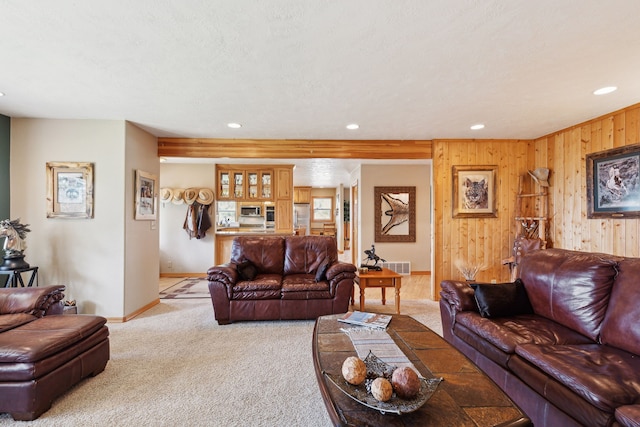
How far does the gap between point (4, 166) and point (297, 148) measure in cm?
370

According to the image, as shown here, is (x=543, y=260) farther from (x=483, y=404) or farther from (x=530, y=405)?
(x=483, y=404)

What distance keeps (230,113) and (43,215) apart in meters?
2.69

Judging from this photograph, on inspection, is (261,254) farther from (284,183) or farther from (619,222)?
(619,222)

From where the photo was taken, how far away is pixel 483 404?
1241 mm

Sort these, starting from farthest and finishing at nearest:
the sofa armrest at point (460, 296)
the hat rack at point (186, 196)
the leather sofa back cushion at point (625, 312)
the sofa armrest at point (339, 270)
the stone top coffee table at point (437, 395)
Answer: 1. the hat rack at point (186, 196)
2. the sofa armrest at point (339, 270)
3. the sofa armrest at point (460, 296)
4. the leather sofa back cushion at point (625, 312)
5. the stone top coffee table at point (437, 395)

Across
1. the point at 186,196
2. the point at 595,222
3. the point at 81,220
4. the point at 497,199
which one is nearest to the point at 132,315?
the point at 81,220

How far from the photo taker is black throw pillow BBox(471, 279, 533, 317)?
2.37 m

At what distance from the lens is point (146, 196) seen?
4195 millimetres

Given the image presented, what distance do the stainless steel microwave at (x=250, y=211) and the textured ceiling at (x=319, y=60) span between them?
3368 mm

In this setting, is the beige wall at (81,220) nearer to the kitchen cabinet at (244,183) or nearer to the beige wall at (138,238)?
the beige wall at (138,238)

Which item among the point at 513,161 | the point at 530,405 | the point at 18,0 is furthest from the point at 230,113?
the point at 513,161

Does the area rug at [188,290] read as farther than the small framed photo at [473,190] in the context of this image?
Yes

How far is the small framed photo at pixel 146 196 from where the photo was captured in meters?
3.99

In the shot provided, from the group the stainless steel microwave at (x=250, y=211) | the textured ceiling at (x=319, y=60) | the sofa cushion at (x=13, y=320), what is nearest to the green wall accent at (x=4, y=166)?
the textured ceiling at (x=319, y=60)
